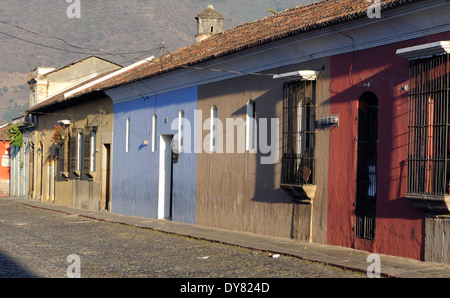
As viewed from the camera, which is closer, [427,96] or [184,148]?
[427,96]

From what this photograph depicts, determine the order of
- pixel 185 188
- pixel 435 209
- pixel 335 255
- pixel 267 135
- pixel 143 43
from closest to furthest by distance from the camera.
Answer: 1. pixel 435 209
2. pixel 335 255
3. pixel 267 135
4. pixel 185 188
5. pixel 143 43

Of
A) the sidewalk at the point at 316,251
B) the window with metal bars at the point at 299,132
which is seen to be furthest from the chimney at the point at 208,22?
the window with metal bars at the point at 299,132

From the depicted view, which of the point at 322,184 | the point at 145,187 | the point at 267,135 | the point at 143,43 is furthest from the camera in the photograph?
the point at 143,43

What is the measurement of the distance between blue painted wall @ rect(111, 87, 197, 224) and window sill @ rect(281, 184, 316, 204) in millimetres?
5182

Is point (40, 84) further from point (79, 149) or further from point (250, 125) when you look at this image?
point (250, 125)

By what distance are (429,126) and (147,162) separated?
504 inches

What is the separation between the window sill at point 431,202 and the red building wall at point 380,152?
23cm

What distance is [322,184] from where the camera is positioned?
13547mm

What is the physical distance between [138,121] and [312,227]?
1062 centimetres

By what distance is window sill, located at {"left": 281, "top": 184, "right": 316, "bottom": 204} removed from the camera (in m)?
13.6

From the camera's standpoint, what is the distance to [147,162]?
22.0 meters

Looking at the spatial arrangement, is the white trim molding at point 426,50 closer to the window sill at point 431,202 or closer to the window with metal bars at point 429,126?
the window with metal bars at point 429,126

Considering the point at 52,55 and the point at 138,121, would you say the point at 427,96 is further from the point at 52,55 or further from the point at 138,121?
the point at 52,55
